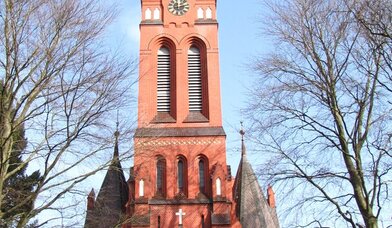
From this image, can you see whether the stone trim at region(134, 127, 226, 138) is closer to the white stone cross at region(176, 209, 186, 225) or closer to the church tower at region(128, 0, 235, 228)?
the church tower at region(128, 0, 235, 228)

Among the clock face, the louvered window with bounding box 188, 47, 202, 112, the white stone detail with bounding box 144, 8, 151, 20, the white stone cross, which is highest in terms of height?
the clock face

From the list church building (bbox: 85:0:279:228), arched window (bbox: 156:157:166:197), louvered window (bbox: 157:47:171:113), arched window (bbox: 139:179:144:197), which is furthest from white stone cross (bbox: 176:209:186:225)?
louvered window (bbox: 157:47:171:113)

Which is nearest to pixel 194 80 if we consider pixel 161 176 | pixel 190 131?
pixel 190 131

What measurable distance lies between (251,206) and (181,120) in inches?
205

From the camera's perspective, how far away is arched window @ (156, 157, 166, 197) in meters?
24.5

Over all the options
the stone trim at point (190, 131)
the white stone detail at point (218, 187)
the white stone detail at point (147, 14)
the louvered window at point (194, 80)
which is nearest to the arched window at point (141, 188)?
the stone trim at point (190, 131)

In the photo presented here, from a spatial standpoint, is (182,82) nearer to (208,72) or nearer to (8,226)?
(208,72)

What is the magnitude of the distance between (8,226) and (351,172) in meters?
7.25

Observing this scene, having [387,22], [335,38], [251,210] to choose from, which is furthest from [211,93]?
[387,22]

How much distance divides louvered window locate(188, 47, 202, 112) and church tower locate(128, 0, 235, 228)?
5cm

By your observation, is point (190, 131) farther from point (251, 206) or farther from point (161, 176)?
point (251, 206)

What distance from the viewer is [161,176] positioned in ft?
81.3

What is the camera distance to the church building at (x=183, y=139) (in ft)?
77.4

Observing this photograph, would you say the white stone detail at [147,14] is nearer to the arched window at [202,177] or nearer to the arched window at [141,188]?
the arched window at [202,177]
